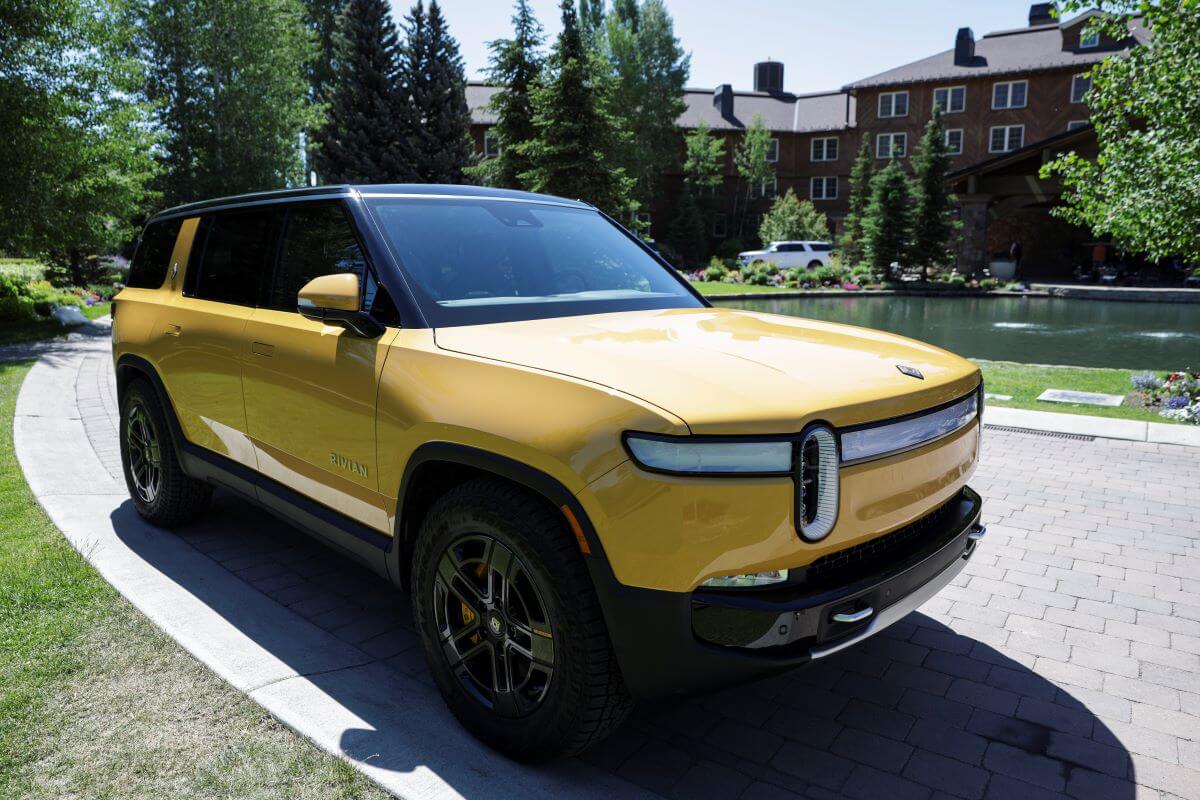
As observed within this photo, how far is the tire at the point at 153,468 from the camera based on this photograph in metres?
4.79

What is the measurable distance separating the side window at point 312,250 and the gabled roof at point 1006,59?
56399mm

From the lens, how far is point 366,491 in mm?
3160

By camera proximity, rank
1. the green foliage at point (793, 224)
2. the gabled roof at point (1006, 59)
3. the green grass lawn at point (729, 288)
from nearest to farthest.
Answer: the green grass lawn at point (729, 288) < the green foliage at point (793, 224) < the gabled roof at point (1006, 59)

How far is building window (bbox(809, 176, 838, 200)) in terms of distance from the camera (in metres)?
58.0

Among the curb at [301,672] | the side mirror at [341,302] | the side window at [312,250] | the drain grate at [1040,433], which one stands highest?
the side window at [312,250]

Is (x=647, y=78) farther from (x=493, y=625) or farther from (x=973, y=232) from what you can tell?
(x=493, y=625)

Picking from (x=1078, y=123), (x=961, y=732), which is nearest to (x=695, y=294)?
(x=961, y=732)

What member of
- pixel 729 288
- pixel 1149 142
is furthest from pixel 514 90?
pixel 1149 142

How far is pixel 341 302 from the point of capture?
3023mm

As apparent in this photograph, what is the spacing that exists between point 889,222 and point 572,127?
63.0 ft

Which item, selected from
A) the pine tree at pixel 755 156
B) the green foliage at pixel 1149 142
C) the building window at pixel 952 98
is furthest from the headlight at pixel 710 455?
the building window at pixel 952 98

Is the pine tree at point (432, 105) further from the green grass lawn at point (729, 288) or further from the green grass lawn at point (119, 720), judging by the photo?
the green grass lawn at point (119, 720)

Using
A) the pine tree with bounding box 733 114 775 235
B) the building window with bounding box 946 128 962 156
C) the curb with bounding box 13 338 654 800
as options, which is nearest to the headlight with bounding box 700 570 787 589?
the curb with bounding box 13 338 654 800

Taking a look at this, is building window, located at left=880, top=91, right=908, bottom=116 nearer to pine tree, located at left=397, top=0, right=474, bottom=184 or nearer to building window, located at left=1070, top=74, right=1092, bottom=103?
building window, located at left=1070, top=74, right=1092, bottom=103
